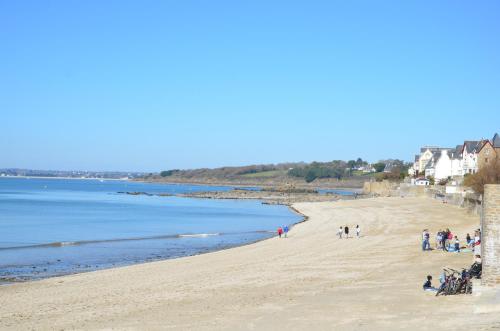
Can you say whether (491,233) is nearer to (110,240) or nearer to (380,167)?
(110,240)

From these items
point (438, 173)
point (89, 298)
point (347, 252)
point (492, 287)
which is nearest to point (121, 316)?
point (89, 298)

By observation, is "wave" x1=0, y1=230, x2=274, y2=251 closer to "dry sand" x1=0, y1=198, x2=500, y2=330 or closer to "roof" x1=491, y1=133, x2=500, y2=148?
"dry sand" x1=0, y1=198, x2=500, y2=330

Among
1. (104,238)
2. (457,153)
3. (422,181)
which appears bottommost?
(104,238)

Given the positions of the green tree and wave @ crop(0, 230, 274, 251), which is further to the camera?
the green tree

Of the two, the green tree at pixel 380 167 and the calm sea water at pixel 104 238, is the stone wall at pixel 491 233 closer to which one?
the calm sea water at pixel 104 238

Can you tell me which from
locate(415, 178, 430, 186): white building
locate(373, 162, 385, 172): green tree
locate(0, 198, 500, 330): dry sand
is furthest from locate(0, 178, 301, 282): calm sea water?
locate(373, 162, 385, 172): green tree

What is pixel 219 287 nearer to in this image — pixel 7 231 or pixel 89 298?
pixel 89 298

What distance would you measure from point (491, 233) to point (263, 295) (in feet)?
22.4

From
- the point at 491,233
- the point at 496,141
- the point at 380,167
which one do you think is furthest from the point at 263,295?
the point at 380,167

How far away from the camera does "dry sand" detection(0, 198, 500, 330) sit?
48.6 feet

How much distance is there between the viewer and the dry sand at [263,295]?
1483 centimetres

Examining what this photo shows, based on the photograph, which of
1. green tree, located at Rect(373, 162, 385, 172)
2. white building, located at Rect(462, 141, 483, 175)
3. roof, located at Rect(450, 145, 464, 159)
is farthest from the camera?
green tree, located at Rect(373, 162, 385, 172)

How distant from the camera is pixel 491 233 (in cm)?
1524

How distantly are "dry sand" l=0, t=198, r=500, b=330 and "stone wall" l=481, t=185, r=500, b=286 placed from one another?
954mm
